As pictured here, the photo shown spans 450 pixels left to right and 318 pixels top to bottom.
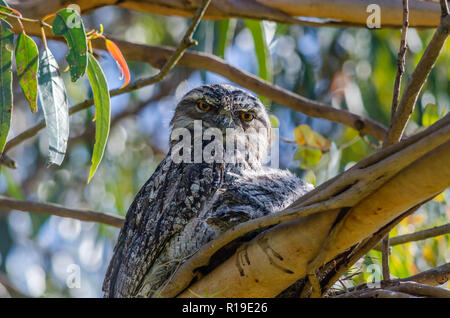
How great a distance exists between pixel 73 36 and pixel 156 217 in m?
0.88

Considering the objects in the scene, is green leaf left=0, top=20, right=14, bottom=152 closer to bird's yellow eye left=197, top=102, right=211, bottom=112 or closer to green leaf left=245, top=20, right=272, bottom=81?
bird's yellow eye left=197, top=102, right=211, bottom=112

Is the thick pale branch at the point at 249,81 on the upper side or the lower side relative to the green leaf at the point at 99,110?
upper

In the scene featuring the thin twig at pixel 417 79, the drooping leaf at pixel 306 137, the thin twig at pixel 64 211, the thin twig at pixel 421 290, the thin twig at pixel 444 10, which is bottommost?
the thin twig at pixel 421 290

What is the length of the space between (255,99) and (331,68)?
3.38m

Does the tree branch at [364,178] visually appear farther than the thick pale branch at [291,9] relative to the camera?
No

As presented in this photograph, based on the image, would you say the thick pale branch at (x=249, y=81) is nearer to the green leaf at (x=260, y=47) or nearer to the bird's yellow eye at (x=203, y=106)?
the green leaf at (x=260, y=47)

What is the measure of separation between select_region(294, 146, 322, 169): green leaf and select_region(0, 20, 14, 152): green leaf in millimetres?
1813

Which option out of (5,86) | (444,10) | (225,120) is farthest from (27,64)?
Answer: (444,10)

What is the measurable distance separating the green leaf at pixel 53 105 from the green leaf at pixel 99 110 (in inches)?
6.6

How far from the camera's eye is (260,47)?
3.52 meters

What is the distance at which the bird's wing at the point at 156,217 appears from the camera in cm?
238

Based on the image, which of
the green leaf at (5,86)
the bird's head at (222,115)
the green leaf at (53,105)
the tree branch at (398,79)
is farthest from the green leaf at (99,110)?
the tree branch at (398,79)

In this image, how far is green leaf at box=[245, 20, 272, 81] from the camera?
3.51 m

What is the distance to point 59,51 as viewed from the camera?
22.4 feet
